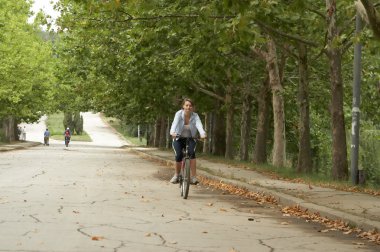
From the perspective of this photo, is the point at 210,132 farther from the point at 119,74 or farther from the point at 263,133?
the point at 263,133

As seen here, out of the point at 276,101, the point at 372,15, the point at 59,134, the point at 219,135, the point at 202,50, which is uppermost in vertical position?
the point at 202,50

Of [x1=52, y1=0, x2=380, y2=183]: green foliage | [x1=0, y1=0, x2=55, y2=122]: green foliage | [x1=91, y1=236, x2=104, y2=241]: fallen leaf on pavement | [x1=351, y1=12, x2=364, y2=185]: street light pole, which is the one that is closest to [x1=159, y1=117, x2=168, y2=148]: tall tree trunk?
[x1=52, y1=0, x2=380, y2=183]: green foliage

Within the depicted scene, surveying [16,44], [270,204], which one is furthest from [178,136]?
[16,44]

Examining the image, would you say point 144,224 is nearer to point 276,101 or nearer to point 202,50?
point 202,50

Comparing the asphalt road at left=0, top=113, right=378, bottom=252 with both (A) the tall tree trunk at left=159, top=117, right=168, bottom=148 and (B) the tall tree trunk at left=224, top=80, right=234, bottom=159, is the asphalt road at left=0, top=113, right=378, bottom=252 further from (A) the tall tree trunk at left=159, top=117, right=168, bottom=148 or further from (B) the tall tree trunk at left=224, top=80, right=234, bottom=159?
(A) the tall tree trunk at left=159, top=117, right=168, bottom=148

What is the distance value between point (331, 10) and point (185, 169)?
5222 mm

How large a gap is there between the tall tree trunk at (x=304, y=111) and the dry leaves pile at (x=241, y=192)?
Answer: 357 centimetres

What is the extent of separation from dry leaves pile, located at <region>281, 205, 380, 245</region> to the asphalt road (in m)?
0.20

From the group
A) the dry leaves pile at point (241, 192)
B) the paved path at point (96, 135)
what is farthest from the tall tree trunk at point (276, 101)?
the paved path at point (96, 135)

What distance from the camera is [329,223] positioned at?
375 inches

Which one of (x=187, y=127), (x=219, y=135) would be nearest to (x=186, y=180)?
(x=187, y=127)

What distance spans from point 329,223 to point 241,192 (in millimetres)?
4900

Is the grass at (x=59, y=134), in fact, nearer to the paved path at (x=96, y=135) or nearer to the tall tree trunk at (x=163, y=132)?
the paved path at (x=96, y=135)

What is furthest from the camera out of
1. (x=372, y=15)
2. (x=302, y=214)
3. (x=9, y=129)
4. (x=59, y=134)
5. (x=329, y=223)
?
(x=59, y=134)
